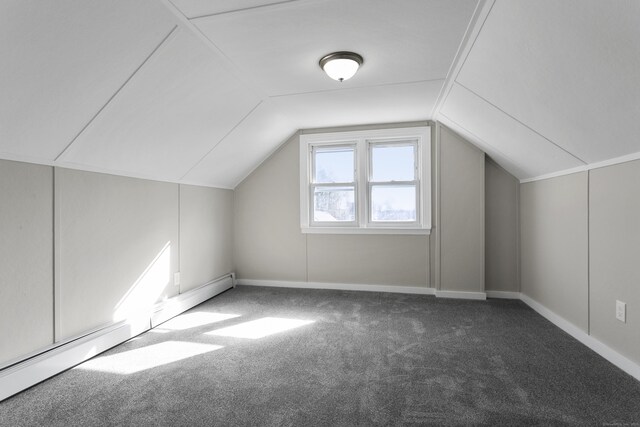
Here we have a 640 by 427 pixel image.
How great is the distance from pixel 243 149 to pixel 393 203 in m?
2.11

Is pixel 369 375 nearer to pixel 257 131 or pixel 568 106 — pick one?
pixel 568 106

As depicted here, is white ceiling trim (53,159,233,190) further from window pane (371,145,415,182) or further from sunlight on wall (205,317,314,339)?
window pane (371,145,415,182)

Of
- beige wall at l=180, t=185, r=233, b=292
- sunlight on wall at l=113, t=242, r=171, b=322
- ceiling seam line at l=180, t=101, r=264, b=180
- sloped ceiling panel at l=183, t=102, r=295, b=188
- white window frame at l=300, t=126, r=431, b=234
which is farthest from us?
white window frame at l=300, t=126, r=431, b=234

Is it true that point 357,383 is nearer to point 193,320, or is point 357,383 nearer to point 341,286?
point 193,320

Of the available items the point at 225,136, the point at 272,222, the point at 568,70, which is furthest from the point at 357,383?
the point at 272,222

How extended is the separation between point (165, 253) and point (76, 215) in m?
1.06

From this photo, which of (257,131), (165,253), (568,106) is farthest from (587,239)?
(165,253)

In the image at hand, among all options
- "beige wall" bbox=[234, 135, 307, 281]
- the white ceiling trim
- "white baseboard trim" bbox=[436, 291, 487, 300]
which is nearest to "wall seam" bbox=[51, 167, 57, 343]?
the white ceiling trim

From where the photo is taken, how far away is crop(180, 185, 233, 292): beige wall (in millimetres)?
→ 3674

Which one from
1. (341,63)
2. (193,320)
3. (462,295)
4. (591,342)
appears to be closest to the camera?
(341,63)

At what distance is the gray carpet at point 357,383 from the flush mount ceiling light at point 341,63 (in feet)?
7.22

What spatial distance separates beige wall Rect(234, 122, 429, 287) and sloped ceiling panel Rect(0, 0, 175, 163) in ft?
8.68

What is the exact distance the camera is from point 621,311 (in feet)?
7.14

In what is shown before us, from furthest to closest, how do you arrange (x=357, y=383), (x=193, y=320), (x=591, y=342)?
(x=193, y=320) → (x=591, y=342) → (x=357, y=383)
